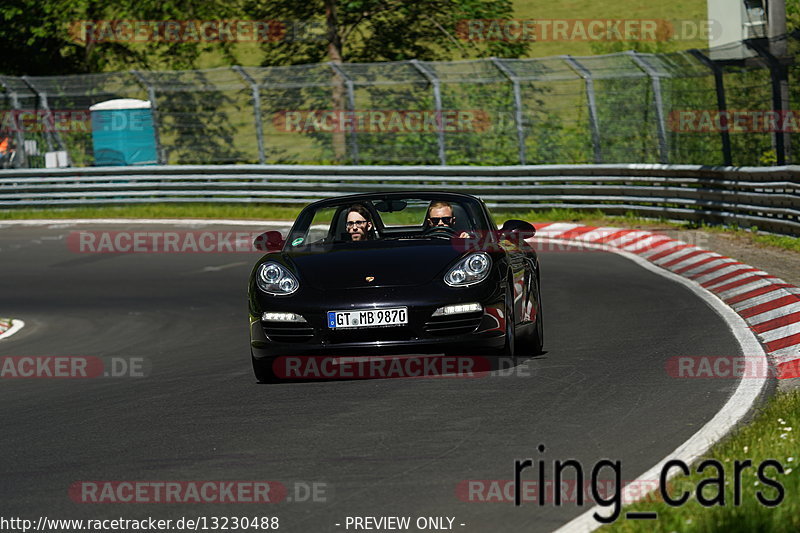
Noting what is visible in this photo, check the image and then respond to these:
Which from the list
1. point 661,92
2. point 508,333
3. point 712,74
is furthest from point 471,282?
point 661,92

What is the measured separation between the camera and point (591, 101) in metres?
22.9

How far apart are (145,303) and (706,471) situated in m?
9.61

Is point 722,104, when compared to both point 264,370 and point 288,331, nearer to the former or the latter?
point 264,370

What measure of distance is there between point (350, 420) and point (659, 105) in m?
15.5

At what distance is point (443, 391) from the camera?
312 inches

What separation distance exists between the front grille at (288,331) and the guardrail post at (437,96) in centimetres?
1639

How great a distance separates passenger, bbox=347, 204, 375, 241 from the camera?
941 cm

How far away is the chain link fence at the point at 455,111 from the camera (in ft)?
63.1

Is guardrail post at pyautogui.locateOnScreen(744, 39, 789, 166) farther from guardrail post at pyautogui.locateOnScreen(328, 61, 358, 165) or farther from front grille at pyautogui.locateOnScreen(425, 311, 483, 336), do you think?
front grille at pyautogui.locateOnScreen(425, 311, 483, 336)

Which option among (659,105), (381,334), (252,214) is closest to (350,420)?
(381,334)

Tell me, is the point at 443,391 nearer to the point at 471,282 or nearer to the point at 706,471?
the point at 471,282

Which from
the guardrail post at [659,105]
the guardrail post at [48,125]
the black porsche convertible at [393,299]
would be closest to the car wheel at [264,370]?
the black porsche convertible at [393,299]

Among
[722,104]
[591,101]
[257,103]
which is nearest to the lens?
[722,104]

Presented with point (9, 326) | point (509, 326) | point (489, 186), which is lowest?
point (489, 186)
